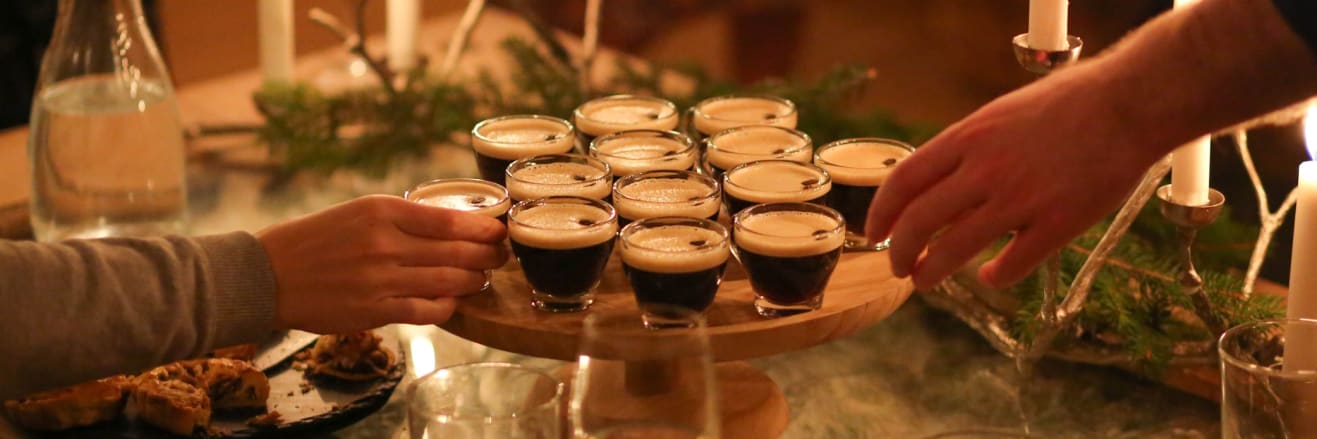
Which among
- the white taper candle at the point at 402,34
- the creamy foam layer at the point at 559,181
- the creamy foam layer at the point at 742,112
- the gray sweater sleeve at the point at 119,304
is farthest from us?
the white taper candle at the point at 402,34

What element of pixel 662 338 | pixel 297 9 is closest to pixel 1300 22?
pixel 662 338

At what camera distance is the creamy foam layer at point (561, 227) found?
4.16 ft

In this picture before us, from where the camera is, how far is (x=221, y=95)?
246cm

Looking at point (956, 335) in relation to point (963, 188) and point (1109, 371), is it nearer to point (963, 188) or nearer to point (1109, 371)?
point (1109, 371)

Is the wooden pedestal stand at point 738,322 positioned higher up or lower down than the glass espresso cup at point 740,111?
lower down

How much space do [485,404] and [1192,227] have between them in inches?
27.5

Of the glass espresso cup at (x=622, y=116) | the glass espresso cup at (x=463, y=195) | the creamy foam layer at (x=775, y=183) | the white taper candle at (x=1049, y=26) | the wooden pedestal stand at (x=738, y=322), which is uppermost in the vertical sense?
the white taper candle at (x=1049, y=26)

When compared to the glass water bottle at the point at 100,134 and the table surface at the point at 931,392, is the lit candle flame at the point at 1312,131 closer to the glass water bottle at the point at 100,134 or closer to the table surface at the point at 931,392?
the table surface at the point at 931,392

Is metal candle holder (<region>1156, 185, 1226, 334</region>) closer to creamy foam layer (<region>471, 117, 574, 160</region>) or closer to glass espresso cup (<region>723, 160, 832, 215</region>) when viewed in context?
glass espresso cup (<region>723, 160, 832, 215</region>)

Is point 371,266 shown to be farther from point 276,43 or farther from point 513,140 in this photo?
point 276,43

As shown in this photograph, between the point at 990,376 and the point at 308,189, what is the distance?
105 centimetres

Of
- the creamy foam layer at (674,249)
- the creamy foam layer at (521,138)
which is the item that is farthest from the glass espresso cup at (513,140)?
the creamy foam layer at (674,249)

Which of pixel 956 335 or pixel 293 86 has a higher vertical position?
pixel 293 86

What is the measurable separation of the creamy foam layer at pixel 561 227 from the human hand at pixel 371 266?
53 millimetres
